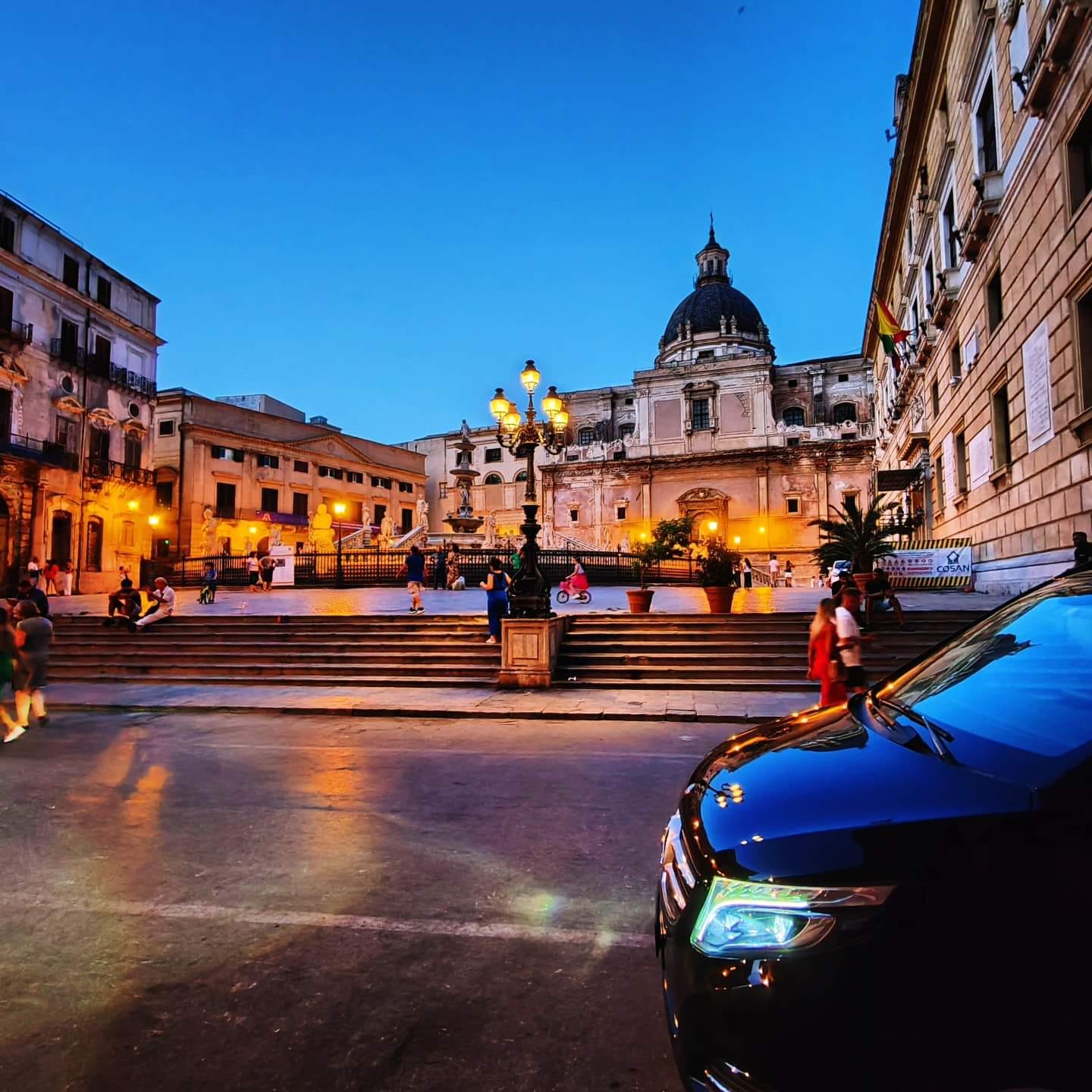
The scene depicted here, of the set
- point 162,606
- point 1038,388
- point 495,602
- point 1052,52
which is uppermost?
point 1052,52

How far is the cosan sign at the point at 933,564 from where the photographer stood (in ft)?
62.3

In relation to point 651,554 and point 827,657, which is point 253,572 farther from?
point 827,657

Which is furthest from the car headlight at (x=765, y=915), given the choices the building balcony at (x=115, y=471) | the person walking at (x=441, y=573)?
the building balcony at (x=115, y=471)

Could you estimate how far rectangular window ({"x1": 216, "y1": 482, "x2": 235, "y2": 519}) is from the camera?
5006 centimetres

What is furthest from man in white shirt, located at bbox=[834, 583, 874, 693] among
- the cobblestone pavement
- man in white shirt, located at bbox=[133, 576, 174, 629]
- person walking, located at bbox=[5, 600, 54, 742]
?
man in white shirt, located at bbox=[133, 576, 174, 629]

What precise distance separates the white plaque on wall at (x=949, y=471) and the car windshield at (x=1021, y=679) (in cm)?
2051

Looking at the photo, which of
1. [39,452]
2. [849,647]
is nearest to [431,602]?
[849,647]

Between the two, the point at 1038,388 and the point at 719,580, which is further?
the point at 719,580

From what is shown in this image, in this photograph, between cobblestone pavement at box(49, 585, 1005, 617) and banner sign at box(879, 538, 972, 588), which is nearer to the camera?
cobblestone pavement at box(49, 585, 1005, 617)

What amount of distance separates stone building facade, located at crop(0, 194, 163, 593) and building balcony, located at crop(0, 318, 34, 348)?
5 centimetres

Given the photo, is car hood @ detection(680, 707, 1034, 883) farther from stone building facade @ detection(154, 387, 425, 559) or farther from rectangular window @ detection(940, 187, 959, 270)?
stone building facade @ detection(154, 387, 425, 559)

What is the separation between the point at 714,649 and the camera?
13164mm

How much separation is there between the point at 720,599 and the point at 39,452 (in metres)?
31.6

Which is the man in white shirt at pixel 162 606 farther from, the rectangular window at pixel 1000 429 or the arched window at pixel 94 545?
the arched window at pixel 94 545
